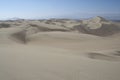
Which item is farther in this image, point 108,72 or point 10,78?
point 108,72

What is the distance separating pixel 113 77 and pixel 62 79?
85cm

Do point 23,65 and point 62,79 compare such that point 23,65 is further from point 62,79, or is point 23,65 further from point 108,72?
point 108,72

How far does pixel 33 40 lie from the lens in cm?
925

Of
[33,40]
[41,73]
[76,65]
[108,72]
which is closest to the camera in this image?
[41,73]

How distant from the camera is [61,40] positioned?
9.42 m

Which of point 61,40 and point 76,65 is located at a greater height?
point 76,65

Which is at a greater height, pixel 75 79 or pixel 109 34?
pixel 75 79

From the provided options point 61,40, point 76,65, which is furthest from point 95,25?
point 76,65

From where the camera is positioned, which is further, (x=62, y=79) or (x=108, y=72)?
(x=108, y=72)

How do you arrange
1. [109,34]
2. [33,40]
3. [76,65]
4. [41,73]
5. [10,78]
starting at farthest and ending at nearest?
[109,34] < [33,40] < [76,65] < [41,73] < [10,78]

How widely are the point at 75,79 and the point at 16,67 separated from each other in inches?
42.1

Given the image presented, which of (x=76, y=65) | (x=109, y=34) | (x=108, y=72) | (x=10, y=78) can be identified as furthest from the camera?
(x=109, y=34)

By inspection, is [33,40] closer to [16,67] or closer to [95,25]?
[16,67]

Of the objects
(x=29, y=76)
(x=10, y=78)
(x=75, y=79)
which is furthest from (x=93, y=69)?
(x=10, y=78)
